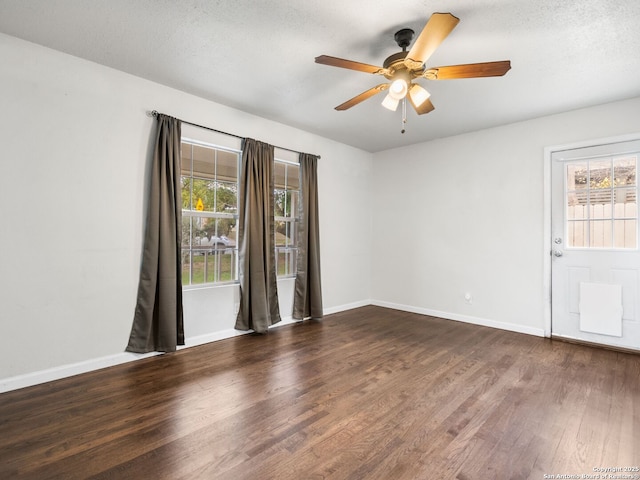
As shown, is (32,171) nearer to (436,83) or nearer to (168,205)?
(168,205)

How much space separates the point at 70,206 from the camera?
2699 millimetres

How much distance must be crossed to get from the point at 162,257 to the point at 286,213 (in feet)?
5.98

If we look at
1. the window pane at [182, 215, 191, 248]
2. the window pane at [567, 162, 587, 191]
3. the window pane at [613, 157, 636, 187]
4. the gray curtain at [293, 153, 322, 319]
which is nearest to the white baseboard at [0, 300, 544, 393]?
the gray curtain at [293, 153, 322, 319]

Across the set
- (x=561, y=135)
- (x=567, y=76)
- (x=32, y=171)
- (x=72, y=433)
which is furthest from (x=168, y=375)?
(x=561, y=135)

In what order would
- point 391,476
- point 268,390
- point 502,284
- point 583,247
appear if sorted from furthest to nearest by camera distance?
1. point 502,284
2. point 583,247
3. point 268,390
4. point 391,476

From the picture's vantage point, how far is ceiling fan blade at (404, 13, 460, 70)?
5.72ft

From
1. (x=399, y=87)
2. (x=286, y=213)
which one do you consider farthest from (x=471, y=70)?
(x=286, y=213)

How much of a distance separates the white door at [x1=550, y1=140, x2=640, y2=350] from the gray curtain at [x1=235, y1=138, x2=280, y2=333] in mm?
3485

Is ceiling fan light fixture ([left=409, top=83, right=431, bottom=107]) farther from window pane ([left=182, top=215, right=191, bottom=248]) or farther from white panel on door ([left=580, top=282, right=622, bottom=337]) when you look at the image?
white panel on door ([left=580, top=282, right=622, bottom=337])

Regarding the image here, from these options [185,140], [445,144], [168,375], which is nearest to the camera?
[168,375]

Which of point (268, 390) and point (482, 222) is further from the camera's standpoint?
point (482, 222)

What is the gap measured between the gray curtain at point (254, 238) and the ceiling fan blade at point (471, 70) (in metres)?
2.22

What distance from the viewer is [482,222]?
441 cm

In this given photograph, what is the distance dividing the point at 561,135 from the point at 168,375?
494 centimetres
